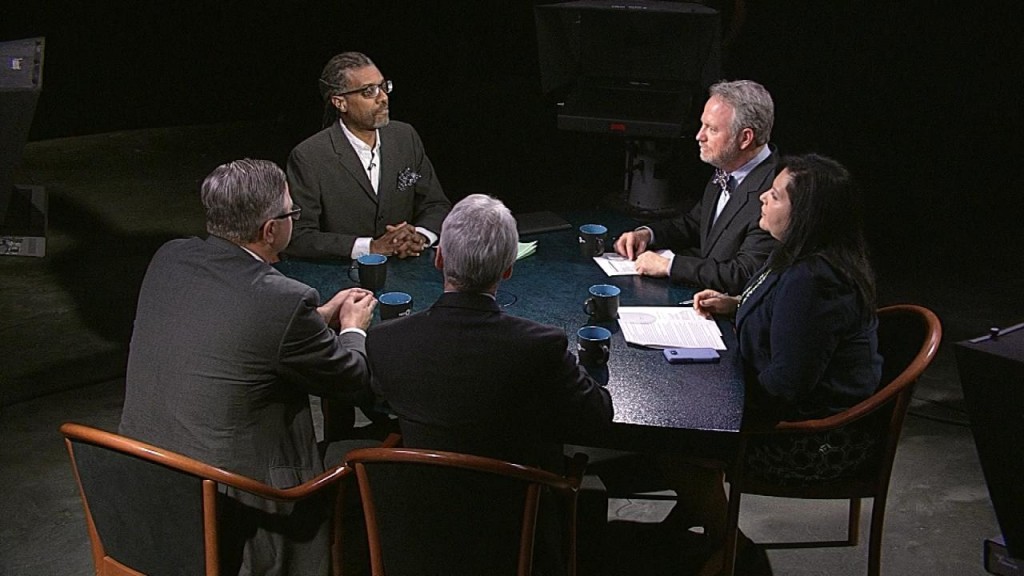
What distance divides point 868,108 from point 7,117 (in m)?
5.22

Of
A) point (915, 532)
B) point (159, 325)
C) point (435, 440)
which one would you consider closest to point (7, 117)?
point (159, 325)

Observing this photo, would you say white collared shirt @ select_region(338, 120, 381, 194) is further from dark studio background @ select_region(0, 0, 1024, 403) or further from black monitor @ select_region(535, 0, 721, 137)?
dark studio background @ select_region(0, 0, 1024, 403)

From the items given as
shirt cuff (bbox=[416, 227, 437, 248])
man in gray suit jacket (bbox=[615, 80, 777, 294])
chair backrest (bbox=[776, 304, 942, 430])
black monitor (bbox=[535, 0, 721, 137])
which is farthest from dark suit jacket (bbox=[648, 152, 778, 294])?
black monitor (bbox=[535, 0, 721, 137])

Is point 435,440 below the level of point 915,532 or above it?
above

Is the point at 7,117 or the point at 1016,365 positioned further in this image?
the point at 7,117

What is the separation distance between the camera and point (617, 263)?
3521 millimetres

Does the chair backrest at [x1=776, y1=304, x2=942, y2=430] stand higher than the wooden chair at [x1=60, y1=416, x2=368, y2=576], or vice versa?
the chair backrest at [x1=776, y1=304, x2=942, y2=430]

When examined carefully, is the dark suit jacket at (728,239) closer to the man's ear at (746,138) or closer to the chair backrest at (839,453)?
the man's ear at (746,138)

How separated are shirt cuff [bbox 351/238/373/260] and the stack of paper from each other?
499mm

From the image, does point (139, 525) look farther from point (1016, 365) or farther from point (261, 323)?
point (1016, 365)

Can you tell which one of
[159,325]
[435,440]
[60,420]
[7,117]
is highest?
[7,117]

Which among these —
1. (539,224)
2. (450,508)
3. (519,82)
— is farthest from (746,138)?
(519,82)

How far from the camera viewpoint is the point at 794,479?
116 inches

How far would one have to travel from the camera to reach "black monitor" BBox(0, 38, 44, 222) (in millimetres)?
4027
